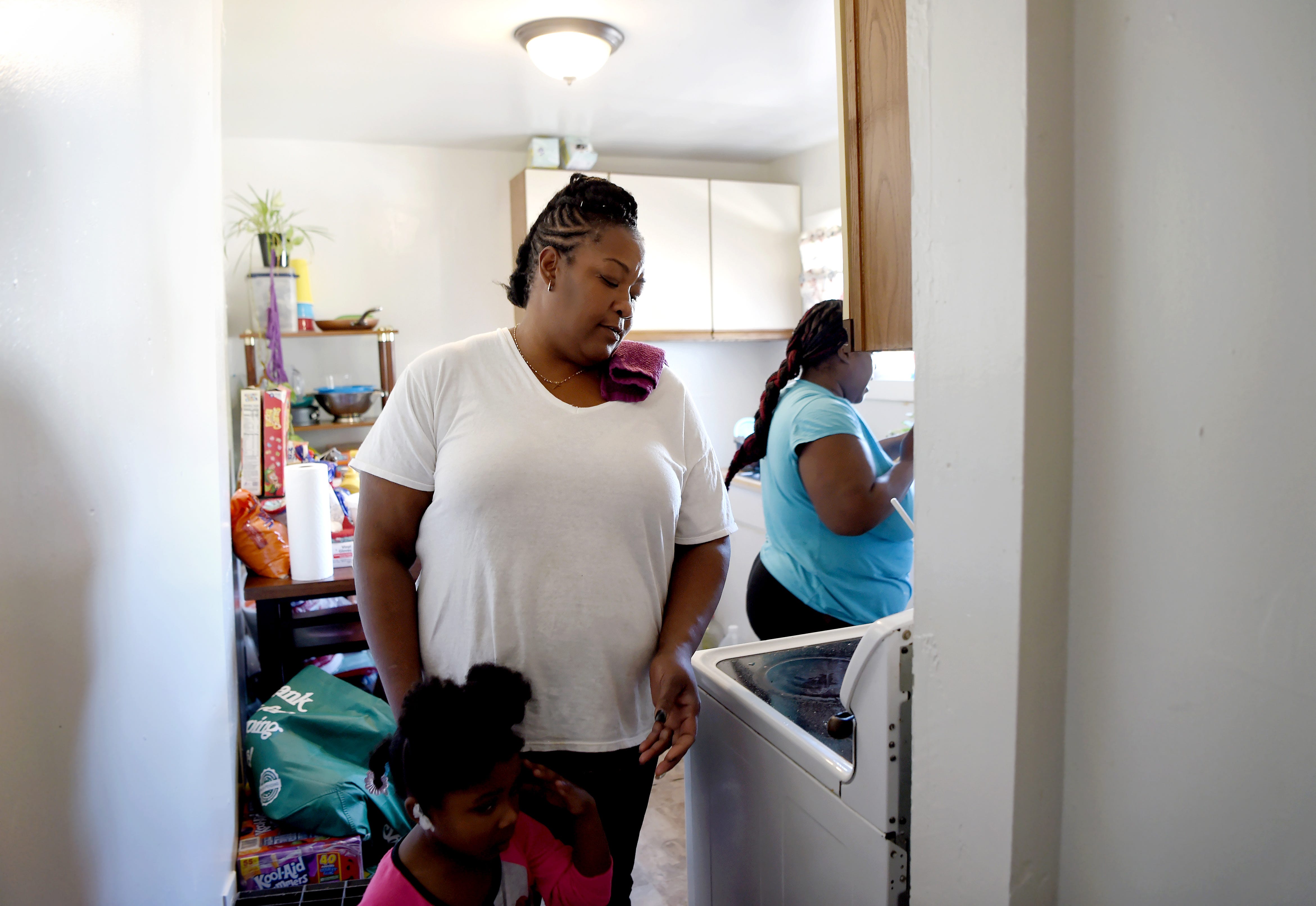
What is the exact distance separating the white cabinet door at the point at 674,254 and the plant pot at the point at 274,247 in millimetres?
1432

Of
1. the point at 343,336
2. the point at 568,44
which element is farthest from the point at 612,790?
the point at 343,336

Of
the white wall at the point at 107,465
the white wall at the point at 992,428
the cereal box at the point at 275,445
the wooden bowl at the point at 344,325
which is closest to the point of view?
the white wall at the point at 992,428

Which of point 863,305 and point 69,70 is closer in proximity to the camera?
point 69,70

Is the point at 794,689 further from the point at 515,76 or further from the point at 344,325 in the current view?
the point at 344,325

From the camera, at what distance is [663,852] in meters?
2.26

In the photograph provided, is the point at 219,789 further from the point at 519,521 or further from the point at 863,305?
the point at 863,305

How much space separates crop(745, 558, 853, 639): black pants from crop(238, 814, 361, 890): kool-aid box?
1.05 meters

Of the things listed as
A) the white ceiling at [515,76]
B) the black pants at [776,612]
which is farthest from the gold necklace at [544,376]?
the white ceiling at [515,76]

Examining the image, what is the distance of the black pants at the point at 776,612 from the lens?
5.67 feet

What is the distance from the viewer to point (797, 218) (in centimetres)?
408

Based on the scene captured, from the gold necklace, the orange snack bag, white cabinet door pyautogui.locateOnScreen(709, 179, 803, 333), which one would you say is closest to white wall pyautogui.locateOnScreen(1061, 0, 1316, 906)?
the gold necklace

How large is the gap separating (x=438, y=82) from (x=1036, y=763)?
9.56 feet

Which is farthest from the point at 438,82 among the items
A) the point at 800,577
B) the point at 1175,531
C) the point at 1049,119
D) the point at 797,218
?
the point at 1175,531

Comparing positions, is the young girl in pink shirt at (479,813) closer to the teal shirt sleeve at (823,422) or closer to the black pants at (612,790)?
the black pants at (612,790)
